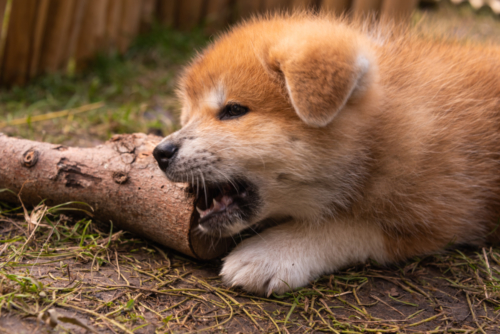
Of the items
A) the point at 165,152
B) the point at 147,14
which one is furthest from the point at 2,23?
the point at 165,152

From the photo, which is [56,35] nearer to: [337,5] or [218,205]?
[337,5]

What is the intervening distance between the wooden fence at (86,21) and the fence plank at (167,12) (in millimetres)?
15

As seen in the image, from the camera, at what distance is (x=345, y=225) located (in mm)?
3096

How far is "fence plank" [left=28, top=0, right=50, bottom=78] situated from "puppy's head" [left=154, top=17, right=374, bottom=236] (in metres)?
3.60

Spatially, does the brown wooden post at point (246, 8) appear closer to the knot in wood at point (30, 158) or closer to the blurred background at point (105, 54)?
the blurred background at point (105, 54)

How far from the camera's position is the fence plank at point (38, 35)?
5.61 m

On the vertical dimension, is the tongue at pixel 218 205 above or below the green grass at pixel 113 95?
above

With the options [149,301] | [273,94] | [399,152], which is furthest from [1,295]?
[399,152]

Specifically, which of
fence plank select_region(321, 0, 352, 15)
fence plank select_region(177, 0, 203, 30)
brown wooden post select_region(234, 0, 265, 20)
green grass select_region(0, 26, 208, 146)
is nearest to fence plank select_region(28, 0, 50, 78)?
green grass select_region(0, 26, 208, 146)

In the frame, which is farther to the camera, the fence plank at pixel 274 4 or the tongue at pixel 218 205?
the fence plank at pixel 274 4

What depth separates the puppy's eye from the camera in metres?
2.80

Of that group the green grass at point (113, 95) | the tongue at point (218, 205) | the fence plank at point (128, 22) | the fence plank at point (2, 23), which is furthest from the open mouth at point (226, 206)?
the fence plank at point (128, 22)

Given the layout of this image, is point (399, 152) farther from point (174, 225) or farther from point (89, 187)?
point (89, 187)

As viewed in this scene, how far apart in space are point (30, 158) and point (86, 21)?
3712 mm
